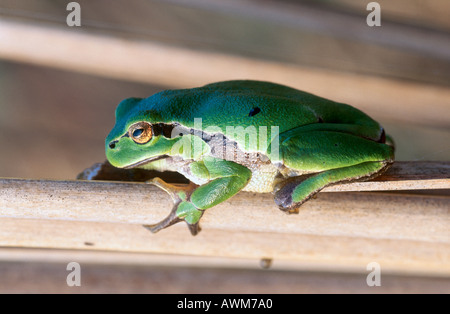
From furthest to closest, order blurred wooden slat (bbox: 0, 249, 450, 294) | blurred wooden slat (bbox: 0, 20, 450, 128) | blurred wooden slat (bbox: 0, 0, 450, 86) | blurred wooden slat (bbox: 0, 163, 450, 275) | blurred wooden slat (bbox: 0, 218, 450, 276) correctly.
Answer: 1. blurred wooden slat (bbox: 0, 0, 450, 86)
2. blurred wooden slat (bbox: 0, 20, 450, 128)
3. blurred wooden slat (bbox: 0, 249, 450, 294)
4. blurred wooden slat (bbox: 0, 218, 450, 276)
5. blurred wooden slat (bbox: 0, 163, 450, 275)

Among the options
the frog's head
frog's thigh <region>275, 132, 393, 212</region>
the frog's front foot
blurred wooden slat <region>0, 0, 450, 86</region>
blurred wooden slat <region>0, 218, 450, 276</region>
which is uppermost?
blurred wooden slat <region>0, 0, 450, 86</region>

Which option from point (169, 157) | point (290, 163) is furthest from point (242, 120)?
point (169, 157)

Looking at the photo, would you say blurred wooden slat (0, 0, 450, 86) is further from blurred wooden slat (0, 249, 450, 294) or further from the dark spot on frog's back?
blurred wooden slat (0, 249, 450, 294)

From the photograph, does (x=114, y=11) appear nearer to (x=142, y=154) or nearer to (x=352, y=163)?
(x=142, y=154)

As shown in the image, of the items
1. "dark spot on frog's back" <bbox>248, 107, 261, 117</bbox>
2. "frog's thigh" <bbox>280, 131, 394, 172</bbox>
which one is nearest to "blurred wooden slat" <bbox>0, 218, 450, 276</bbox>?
"frog's thigh" <bbox>280, 131, 394, 172</bbox>

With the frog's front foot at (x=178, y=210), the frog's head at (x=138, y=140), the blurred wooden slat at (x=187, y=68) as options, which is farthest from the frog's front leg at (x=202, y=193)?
the blurred wooden slat at (x=187, y=68)

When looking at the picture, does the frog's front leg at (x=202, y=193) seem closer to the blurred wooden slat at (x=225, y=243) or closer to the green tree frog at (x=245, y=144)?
the green tree frog at (x=245, y=144)
